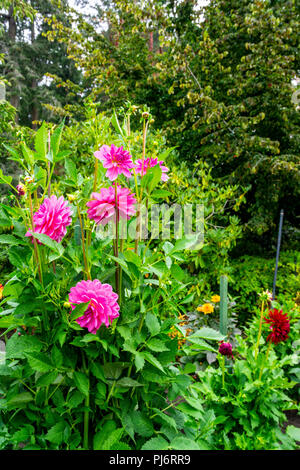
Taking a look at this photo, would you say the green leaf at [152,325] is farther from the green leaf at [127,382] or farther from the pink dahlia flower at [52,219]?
the pink dahlia flower at [52,219]

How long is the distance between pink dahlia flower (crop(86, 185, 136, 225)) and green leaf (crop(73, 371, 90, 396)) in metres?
0.29

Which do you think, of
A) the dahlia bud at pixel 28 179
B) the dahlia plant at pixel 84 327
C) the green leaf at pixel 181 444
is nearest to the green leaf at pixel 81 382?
the dahlia plant at pixel 84 327

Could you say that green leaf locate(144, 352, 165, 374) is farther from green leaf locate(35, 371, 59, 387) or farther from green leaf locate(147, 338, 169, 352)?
green leaf locate(35, 371, 59, 387)

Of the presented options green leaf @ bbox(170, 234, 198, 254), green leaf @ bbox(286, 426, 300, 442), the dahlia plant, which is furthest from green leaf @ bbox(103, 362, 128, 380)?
green leaf @ bbox(286, 426, 300, 442)

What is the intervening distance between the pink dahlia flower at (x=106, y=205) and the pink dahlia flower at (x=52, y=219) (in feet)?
0.16

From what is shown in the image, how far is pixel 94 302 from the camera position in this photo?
0.57 m

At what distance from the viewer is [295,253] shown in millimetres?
3699

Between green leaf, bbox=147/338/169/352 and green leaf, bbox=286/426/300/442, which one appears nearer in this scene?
green leaf, bbox=147/338/169/352

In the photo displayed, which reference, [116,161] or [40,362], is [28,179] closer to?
[116,161]

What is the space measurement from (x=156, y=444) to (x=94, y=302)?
0.32m

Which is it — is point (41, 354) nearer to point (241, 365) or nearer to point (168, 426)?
point (168, 426)

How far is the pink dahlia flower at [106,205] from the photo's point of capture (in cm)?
62

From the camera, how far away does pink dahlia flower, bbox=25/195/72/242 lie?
1.98ft
